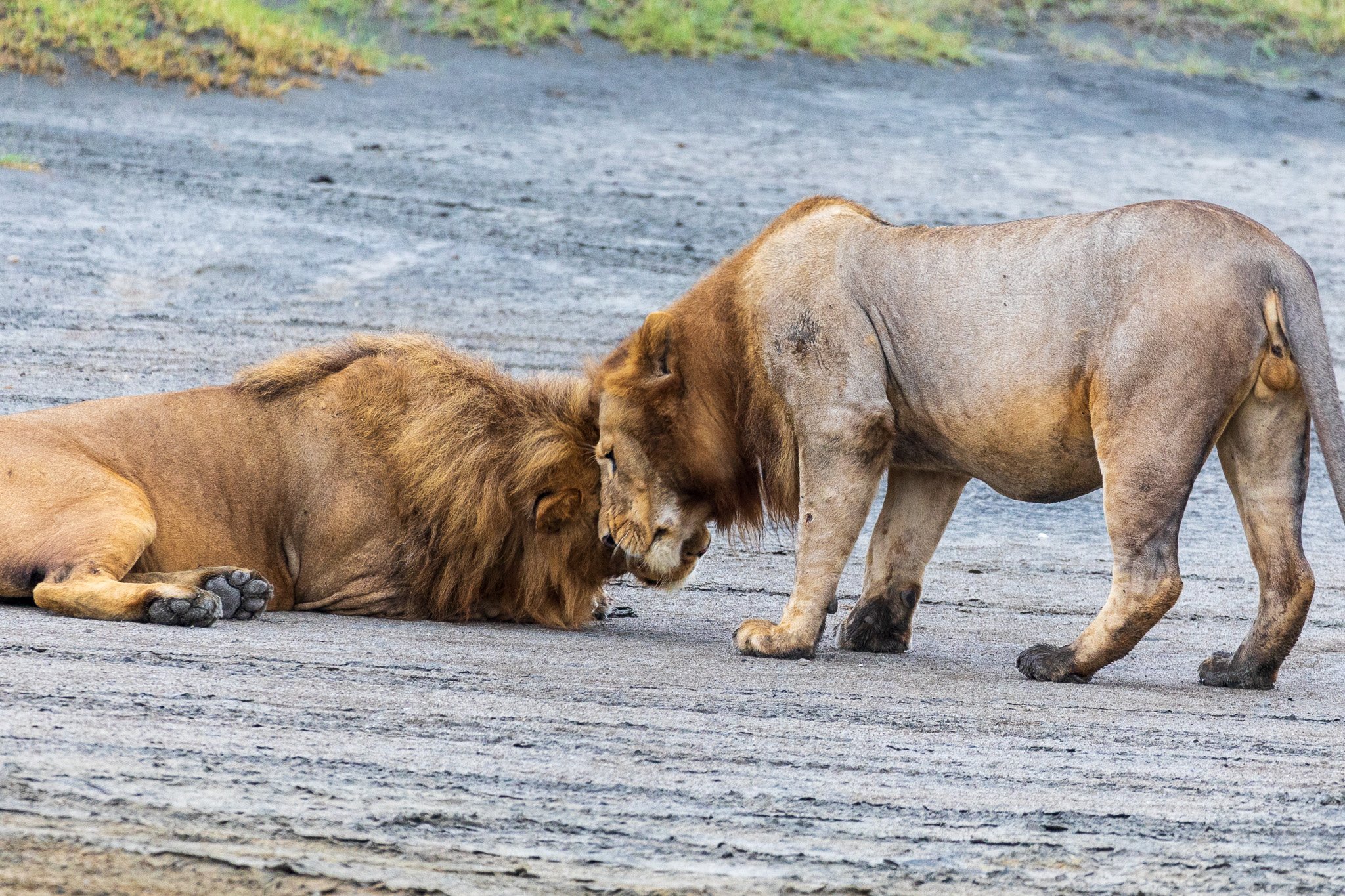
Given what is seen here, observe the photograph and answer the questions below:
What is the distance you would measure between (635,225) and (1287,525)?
314 inches

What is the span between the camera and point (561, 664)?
15.8ft

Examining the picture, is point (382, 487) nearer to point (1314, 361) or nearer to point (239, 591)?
point (239, 591)

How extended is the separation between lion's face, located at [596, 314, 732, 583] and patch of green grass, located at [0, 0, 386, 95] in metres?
10.0

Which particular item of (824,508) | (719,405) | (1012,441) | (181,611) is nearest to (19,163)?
(181,611)

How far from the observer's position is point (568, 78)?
15.8 meters

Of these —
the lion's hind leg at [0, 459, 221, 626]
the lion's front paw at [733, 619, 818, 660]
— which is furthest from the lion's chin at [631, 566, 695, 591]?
the lion's hind leg at [0, 459, 221, 626]

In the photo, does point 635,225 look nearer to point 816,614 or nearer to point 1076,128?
point 1076,128

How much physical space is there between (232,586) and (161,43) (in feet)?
34.7

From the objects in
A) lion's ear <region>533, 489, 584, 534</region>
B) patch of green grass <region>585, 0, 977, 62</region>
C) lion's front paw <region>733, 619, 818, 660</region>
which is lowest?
lion's front paw <region>733, 619, 818, 660</region>

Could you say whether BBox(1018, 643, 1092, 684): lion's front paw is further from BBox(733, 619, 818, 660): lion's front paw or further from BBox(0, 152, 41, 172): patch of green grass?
BBox(0, 152, 41, 172): patch of green grass

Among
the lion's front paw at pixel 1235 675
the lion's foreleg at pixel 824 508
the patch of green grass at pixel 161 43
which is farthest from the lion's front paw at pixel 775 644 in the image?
the patch of green grass at pixel 161 43

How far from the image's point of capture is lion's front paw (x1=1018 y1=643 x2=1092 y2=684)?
4.97 m

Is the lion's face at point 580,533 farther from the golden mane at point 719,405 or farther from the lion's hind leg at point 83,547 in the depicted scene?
the lion's hind leg at point 83,547

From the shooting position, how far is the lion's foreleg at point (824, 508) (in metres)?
5.16
